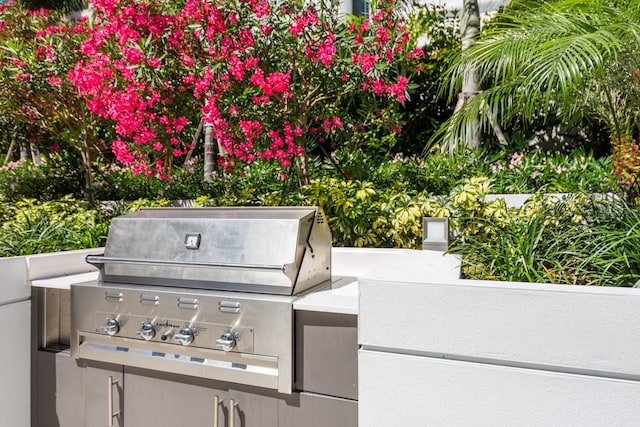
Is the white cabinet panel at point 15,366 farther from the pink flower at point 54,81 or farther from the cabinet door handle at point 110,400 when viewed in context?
the pink flower at point 54,81

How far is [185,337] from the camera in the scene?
6.50 ft

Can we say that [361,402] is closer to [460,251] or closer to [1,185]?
[460,251]

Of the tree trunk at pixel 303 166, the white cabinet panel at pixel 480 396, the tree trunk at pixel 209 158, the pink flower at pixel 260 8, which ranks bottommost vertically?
the white cabinet panel at pixel 480 396

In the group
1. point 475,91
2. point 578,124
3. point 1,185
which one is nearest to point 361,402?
point 475,91

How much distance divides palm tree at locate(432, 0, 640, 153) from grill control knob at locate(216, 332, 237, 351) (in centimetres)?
224

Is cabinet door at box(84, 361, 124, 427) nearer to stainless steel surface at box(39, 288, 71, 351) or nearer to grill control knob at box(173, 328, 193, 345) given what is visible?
stainless steel surface at box(39, 288, 71, 351)

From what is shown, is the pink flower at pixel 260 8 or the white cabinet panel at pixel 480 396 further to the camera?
the pink flower at pixel 260 8

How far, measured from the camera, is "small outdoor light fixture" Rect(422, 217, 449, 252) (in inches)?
91.4

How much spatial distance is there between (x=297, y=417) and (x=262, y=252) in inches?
26.5

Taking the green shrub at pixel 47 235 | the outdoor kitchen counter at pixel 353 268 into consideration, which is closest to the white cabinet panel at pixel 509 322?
the outdoor kitchen counter at pixel 353 268

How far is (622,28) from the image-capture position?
2.87 meters

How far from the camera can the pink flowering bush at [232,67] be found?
3.35 metres

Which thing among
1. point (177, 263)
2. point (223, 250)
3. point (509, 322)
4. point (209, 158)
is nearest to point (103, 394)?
point (177, 263)

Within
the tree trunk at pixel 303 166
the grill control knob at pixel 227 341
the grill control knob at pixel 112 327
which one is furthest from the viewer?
the tree trunk at pixel 303 166
